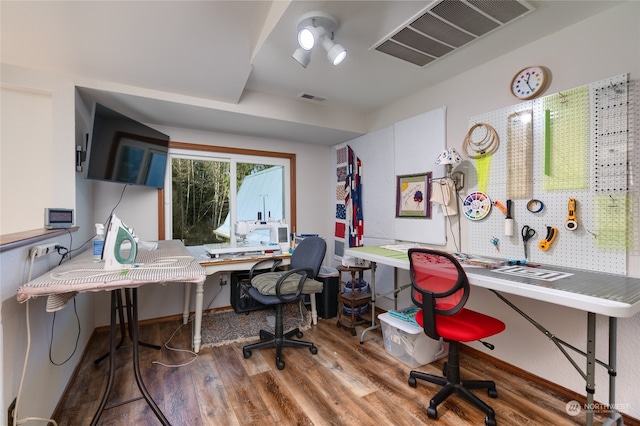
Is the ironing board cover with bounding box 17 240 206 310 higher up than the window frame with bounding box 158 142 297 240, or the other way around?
the window frame with bounding box 158 142 297 240

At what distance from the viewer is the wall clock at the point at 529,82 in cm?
192

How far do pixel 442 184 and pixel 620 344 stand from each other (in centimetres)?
149

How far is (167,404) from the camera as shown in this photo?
5.81ft

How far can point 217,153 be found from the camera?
3.39 meters

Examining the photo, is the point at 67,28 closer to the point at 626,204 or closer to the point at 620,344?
the point at 626,204

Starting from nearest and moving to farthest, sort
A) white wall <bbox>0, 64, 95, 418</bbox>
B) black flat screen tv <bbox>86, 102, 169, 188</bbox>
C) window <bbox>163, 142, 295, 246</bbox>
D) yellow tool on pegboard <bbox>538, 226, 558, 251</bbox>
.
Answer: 1. white wall <bbox>0, 64, 95, 418</bbox>
2. yellow tool on pegboard <bbox>538, 226, 558, 251</bbox>
3. black flat screen tv <bbox>86, 102, 169, 188</bbox>
4. window <bbox>163, 142, 295, 246</bbox>

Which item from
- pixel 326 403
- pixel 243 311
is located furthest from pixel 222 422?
pixel 243 311

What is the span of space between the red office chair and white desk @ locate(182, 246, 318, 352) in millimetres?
1449

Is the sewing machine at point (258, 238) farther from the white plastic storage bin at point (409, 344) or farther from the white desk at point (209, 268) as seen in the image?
the white plastic storage bin at point (409, 344)

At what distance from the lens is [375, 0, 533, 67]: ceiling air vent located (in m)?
1.61

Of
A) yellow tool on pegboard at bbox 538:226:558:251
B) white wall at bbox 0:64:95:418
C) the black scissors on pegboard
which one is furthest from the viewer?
the black scissors on pegboard

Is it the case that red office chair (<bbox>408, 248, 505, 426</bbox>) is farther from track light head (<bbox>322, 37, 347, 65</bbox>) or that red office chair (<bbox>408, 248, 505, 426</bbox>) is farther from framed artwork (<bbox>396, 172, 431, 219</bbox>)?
track light head (<bbox>322, 37, 347, 65</bbox>)

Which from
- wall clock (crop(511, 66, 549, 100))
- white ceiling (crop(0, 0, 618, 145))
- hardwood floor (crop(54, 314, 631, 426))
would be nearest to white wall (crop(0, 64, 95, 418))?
white ceiling (crop(0, 0, 618, 145))

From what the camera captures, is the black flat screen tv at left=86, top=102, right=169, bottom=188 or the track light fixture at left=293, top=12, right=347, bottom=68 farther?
the black flat screen tv at left=86, top=102, right=169, bottom=188
